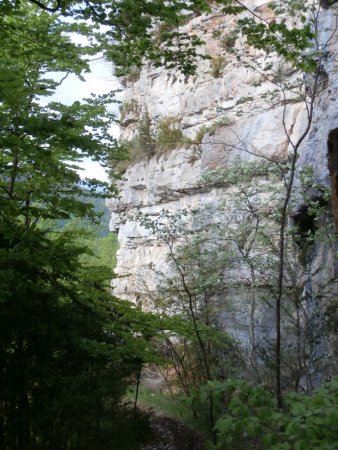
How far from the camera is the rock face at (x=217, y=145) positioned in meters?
8.35

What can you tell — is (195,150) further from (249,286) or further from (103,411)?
(103,411)

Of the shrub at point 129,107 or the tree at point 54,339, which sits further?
the shrub at point 129,107

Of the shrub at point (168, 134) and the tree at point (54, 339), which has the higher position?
the shrub at point (168, 134)

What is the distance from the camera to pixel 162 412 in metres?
9.61

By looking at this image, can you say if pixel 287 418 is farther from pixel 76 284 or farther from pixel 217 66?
pixel 217 66

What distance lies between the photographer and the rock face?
329 inches

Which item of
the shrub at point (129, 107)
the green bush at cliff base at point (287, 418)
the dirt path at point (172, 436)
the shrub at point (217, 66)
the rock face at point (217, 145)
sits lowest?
the dirt path at point (172, 436)

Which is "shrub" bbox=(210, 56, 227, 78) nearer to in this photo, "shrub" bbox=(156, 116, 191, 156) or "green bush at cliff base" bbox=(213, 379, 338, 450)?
"shrub" bbox=(156, 116, 191, 156)

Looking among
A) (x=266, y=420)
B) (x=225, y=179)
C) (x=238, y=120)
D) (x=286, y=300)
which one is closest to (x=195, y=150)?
(x=238, y=120)

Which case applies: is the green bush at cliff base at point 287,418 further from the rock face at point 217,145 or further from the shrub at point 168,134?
the shrub at point 168,134

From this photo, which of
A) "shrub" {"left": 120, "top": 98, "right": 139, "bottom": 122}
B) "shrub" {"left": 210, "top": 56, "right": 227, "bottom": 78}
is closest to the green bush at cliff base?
"shrub" {"left": 210, "top": 56, "right": 227, "bottom": 78}

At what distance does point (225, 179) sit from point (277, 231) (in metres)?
1.40

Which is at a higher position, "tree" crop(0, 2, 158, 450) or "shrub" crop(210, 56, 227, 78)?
"shrub" crop(210, 56, 227, 78)

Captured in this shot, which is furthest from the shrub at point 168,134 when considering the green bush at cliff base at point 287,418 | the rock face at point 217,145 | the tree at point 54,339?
the green bush at cliff base at point 287,418
